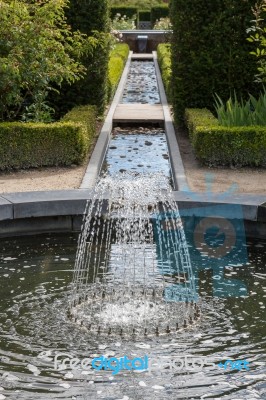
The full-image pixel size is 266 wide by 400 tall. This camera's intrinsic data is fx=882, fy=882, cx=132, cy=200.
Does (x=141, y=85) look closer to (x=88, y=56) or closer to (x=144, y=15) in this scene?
(x=88, y=56)

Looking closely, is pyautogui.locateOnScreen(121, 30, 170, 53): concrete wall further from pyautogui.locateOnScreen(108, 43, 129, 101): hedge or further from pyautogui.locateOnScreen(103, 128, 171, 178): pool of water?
pyautogui.locateOnScreen(103, 128, 171, 178): pool of water

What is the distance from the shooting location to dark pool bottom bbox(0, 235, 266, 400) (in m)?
4.74

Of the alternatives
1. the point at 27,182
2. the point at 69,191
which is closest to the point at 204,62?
the point at 27,182

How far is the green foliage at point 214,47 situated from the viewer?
1252 cm

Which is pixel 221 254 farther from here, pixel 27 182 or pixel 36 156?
pixel 36 156

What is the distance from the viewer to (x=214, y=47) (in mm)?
12609

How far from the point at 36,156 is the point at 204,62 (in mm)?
3519

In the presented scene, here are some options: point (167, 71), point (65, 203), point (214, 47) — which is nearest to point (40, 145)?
point (65, 203)

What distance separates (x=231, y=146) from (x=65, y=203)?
310cm

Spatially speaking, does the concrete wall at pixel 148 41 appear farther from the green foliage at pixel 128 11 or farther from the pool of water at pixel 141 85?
the green foliage at pixel 128 11

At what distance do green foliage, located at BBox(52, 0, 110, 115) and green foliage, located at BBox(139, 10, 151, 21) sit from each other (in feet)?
95.5

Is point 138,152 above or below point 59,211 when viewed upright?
below

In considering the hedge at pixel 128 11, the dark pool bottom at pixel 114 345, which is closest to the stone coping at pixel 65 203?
the dark pool bottom at pixel 114 345

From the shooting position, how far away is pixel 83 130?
10.6m
